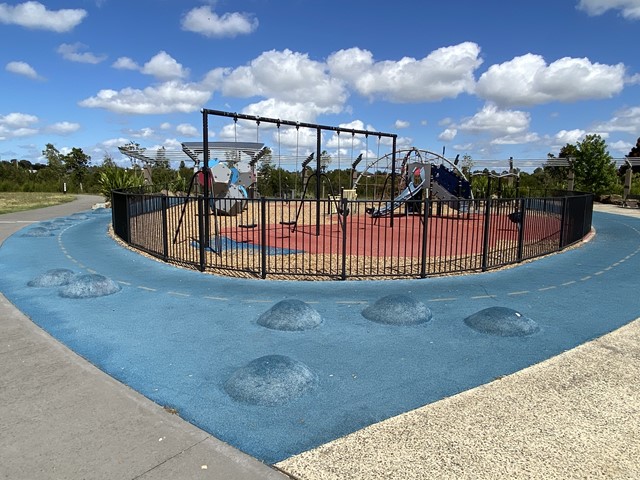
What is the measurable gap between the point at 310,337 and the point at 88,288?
13.4 ft

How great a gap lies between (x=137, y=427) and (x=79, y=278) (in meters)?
5.07

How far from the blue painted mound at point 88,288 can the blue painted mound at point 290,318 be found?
300cm

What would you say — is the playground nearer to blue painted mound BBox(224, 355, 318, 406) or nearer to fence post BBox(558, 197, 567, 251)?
fence post BBox(558, 197, 567, 251)

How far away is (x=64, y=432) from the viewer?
339cm

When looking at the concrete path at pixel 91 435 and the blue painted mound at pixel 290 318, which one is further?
the blue painted mound at pixel 290 318

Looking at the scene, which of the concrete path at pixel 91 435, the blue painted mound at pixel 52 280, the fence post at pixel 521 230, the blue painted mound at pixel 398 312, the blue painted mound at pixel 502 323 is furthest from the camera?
the fence post at pixel 521 230

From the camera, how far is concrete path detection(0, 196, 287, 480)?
2957 millimetres

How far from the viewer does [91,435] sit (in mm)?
3352

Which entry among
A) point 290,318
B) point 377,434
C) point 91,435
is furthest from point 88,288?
point 377,434

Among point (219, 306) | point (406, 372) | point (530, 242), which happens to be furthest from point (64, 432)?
point (530, 242)

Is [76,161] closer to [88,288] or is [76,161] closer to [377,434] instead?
[88,288]

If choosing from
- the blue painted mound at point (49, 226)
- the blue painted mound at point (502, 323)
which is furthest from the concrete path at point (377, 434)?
the blue painted mound at point (49, 226)

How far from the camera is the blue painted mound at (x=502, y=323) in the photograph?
5727 millimetres

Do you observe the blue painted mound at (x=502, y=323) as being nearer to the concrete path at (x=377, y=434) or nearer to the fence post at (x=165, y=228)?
the concrete path at (x=377, y=434)
